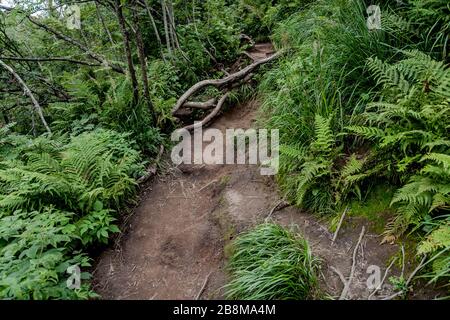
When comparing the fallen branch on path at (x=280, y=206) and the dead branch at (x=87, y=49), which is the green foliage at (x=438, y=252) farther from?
the dead branch at (x=87, y=49)

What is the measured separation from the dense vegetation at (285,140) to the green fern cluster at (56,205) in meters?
0.02

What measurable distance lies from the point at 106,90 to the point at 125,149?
1.97 metres

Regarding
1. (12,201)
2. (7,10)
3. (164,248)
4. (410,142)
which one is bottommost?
(164,248)

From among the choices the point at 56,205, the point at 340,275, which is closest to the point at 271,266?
the point at 340,275

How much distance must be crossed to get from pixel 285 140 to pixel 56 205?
3.22 metres

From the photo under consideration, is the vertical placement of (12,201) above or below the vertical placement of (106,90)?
below

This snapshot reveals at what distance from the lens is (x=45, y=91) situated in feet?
21.9

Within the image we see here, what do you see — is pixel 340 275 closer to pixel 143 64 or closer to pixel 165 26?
pixel 143 64

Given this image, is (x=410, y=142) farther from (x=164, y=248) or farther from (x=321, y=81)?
(x=164, y=248)

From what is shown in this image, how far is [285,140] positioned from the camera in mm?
4734

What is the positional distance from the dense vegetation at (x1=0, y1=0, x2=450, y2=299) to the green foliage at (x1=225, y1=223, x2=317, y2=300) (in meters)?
0.02

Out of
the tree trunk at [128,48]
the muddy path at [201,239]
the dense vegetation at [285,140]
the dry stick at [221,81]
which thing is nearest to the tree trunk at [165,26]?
the dense vegetation at [285,140]
